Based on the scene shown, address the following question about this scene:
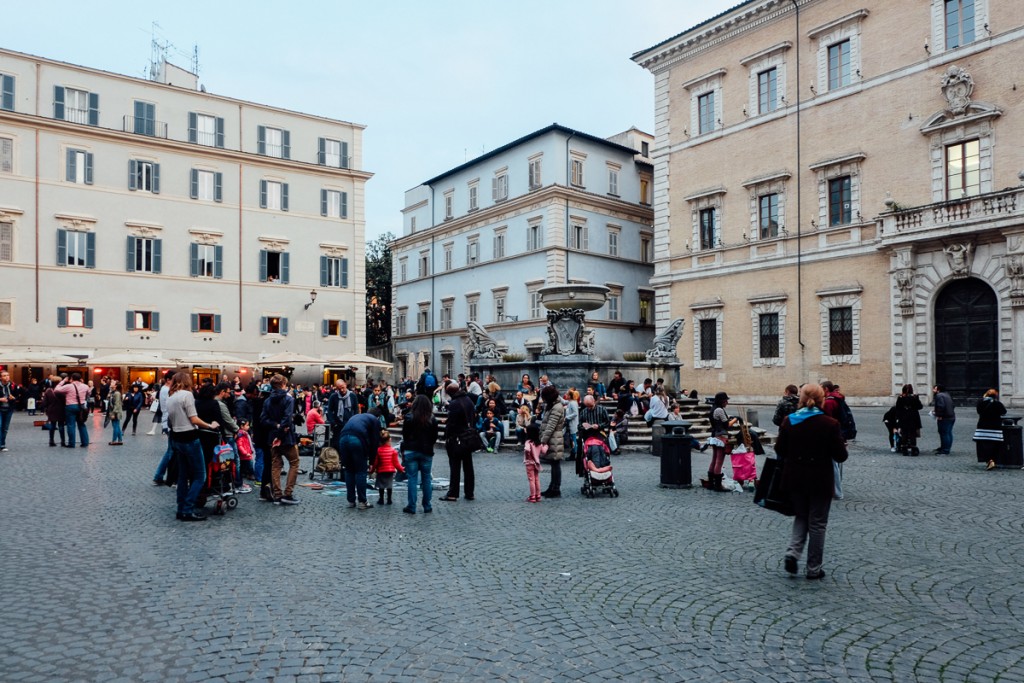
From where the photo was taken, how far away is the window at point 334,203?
42438 millimetres

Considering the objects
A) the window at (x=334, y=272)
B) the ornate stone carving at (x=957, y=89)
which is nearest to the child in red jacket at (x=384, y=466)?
the ornate stone carving at (x=957, y=89)

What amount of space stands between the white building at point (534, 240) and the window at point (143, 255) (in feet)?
44.9

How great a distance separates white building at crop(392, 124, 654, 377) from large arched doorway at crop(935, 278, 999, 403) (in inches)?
756

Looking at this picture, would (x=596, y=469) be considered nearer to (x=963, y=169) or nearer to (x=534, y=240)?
(x=963, y=169)

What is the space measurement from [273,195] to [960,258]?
3247 cm

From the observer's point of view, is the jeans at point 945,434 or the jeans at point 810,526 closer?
the jeans at point 810,526

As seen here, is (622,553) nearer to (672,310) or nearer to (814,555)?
(814,555)

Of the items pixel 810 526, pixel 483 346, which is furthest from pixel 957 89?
pixel 810 526

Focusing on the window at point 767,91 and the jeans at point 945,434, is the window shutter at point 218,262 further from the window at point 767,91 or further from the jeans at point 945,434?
the jeans at point 945,434

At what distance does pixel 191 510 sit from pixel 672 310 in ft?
99.9

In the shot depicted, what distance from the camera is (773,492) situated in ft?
23.2

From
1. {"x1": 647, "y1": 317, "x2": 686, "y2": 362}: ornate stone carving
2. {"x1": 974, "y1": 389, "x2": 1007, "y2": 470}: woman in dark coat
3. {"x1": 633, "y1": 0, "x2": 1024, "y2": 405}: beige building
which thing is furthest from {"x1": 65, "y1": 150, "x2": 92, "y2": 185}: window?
{"x1": 974, "y1": 389, "x2": 1007, "y2": 470}: woman in dark coat

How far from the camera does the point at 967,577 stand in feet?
21.5

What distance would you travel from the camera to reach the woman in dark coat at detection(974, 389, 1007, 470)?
1355 cm
